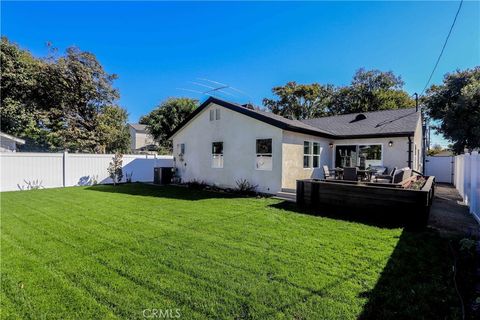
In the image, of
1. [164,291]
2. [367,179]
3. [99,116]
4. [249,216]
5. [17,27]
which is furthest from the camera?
[99,116]

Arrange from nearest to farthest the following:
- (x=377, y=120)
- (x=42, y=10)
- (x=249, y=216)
Result: (x=249, y=216), (x=42, y=10), (x=377, y=120)

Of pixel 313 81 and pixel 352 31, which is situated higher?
pixel 313 81

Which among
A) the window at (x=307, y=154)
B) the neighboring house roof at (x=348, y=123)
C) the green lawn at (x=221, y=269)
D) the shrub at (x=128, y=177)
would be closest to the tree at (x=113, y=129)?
the shrub at (x=128, y=177)

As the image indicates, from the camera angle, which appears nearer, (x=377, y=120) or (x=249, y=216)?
(x=249, y=216)

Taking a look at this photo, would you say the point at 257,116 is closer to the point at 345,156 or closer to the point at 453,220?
the point at 345,156

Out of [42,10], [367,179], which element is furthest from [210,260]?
[42,10]

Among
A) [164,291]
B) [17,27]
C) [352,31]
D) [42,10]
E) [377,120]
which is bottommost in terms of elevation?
[164,291]

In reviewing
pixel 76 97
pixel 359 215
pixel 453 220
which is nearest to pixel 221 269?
pixel 359 215

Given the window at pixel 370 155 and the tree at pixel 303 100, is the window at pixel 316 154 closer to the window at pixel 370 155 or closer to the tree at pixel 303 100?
the window at pixel 370 155

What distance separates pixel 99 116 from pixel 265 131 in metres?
17.9

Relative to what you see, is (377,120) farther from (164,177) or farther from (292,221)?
(164,177)

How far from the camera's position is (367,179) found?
9.62 m

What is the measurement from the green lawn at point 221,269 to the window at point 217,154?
242 inches

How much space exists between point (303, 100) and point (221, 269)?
31.3 meters
